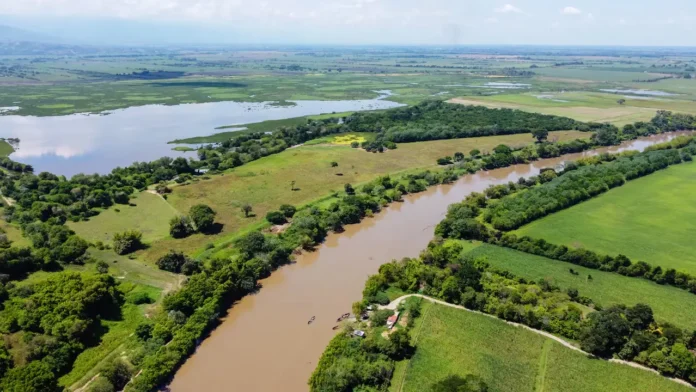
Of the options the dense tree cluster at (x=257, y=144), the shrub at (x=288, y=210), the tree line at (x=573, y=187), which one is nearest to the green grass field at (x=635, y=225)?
the tree line at (x=573, y=187)

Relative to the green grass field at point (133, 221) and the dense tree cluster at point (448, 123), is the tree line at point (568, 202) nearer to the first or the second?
the dense tree cluster at point (448, 123)

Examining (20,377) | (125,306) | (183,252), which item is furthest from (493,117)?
(20,377)

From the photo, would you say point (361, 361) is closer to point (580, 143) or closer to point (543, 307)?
point (543, 307)

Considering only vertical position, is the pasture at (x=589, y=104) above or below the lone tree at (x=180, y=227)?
above

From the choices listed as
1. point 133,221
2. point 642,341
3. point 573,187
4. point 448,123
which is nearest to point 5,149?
point 133,221

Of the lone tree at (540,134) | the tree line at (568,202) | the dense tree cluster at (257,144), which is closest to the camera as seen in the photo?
the tree line at (568,202)
